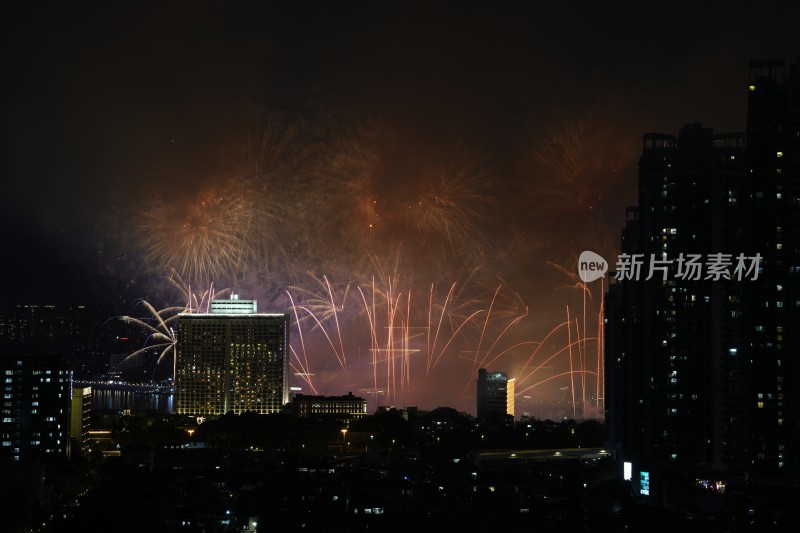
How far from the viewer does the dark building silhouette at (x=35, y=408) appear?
2844cm

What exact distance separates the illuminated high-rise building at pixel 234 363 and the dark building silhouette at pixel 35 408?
1429 centimetres

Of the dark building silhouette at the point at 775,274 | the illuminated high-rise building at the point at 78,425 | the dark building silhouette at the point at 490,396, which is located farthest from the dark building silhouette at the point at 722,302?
the dark building silhouette at the point at 490,396

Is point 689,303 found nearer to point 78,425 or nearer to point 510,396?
point 78,425

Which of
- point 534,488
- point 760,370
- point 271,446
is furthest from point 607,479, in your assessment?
point 271,446

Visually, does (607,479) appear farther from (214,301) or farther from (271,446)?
(214,301)

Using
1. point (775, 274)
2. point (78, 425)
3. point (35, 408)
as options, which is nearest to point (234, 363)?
point (78, 425)

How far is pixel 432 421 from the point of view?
38.9m

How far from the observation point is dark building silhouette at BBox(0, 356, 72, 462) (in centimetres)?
2844

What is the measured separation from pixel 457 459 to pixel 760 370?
9354 mm

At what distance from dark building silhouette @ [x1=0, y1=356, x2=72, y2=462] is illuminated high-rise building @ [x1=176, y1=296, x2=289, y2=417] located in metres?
14.3

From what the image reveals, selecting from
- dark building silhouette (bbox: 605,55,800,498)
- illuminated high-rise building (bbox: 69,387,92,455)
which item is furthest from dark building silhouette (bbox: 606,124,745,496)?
illuminated high-rise building (bbox: 69,387,92,455)

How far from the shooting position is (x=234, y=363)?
44.2m

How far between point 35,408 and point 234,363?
15556 millimetres

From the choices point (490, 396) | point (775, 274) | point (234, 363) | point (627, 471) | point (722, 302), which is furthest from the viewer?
point (234, 363)
